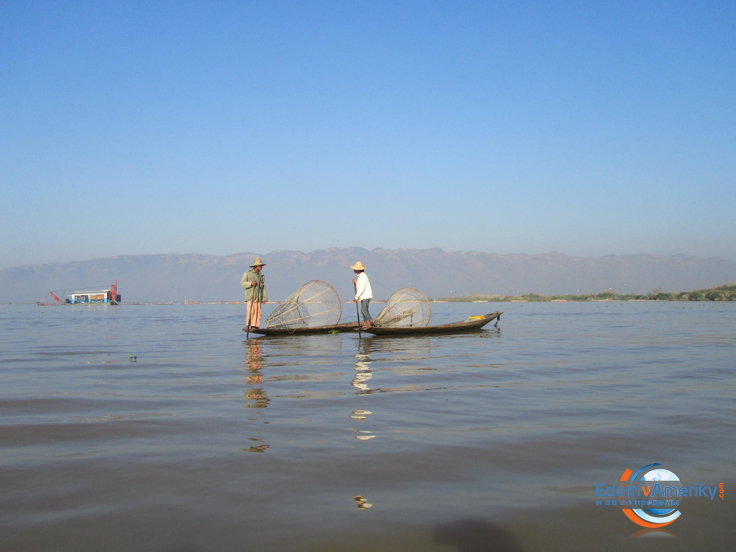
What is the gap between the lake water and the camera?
2.69 m

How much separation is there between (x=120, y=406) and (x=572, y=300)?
77231 mm

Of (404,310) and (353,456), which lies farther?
(404,310)

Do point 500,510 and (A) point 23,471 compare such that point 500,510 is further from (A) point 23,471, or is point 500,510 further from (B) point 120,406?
(B) point 120,406

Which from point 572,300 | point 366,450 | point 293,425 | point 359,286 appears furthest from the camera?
point 572,300

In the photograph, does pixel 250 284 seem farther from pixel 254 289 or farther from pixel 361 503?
pixel 361 503

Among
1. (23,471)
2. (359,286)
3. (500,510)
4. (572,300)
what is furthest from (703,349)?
(572,300)

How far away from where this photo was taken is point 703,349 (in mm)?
11148

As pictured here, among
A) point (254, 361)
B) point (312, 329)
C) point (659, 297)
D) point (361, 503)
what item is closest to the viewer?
point (361, 503)

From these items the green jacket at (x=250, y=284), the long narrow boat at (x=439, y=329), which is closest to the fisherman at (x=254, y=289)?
the green jacket at (x=250, y=284)

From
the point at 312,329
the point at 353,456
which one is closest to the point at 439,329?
the point at 312,329

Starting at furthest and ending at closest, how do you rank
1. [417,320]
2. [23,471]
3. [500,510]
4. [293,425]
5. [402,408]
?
1. [417,320]
2. [402,408]
3. [293,425]
4. [23,471]
5. [500,510]

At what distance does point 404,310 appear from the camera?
15.7 m

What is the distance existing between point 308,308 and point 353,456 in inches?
493

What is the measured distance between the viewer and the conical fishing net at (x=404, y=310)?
15.4 metres
